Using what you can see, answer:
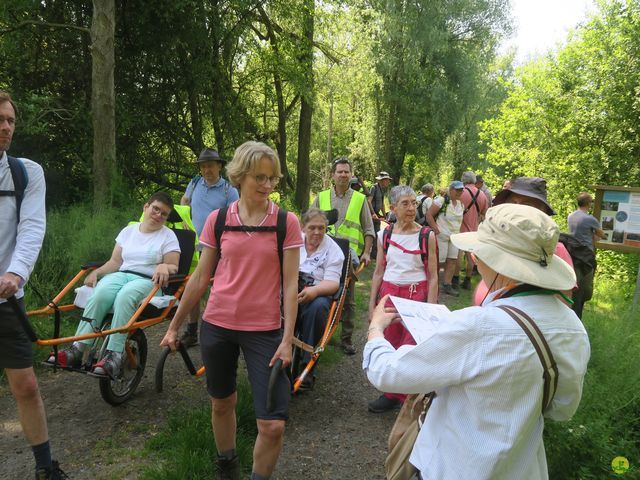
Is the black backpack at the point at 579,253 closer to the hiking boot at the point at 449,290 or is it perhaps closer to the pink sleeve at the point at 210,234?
the hiking boot at the point at 449,290

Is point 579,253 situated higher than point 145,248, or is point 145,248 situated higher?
point 145,248

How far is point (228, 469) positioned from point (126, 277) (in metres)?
1.92

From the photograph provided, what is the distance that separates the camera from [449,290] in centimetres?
817

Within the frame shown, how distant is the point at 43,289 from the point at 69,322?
0.48 meters

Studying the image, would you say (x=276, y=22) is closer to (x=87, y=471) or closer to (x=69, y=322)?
(x=69, y=322)

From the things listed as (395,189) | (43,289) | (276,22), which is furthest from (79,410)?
(276,22)

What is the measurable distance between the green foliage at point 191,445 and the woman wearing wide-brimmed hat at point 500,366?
6.14ft

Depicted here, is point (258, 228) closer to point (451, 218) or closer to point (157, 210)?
point (157, 210)

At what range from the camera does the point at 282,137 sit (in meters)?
15.4

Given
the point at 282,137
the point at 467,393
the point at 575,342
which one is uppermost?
the point at 282,137

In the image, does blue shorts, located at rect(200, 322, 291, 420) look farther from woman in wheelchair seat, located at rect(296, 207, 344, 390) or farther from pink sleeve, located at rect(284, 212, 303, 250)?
woman in wheelchair seat, located at rect(296, 207, 344, 390)

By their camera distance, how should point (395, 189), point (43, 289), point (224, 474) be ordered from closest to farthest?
1. point (224, 474)
2. point (395, 189)
3. point (43, 289)

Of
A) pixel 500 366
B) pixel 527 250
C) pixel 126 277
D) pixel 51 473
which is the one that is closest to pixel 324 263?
pixel 126 277

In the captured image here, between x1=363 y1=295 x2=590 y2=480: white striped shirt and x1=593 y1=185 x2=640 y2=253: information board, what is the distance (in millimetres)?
6669
